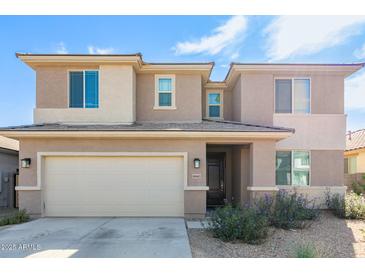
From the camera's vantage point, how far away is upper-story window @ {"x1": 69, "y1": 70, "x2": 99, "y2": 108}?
39.5 ft

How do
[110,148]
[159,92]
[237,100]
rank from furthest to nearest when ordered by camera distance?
[237,100]
[159,92]
[110,148]

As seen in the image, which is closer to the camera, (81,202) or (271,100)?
(81,202)

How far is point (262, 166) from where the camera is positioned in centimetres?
1057

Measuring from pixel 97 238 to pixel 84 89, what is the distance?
680 cm

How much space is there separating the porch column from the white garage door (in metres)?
2.63

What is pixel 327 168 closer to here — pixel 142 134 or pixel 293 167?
pixel 293 167

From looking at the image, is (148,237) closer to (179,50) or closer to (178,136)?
(178,136)

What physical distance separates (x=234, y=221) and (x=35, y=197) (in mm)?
7229

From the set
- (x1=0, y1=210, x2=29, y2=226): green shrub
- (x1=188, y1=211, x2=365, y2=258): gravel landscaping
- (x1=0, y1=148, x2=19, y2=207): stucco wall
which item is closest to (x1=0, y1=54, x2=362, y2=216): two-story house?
(x1=0, y1=210, x2=29, y2=226): green shrub

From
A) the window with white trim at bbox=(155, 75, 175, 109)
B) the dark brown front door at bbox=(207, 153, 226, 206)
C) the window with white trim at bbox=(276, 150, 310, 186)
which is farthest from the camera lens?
the dark brown front door at bbox=(207, 153, 226, 206)

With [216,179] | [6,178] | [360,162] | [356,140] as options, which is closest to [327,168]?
[216,179]

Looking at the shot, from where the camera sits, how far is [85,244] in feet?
22.9

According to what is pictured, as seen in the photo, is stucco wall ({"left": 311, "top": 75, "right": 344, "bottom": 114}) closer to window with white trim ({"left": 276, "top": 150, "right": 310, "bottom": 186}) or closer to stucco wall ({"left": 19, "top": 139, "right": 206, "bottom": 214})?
window with white trim ({"left": 276, "top": 150, "right": 310, "bottom": 186})
